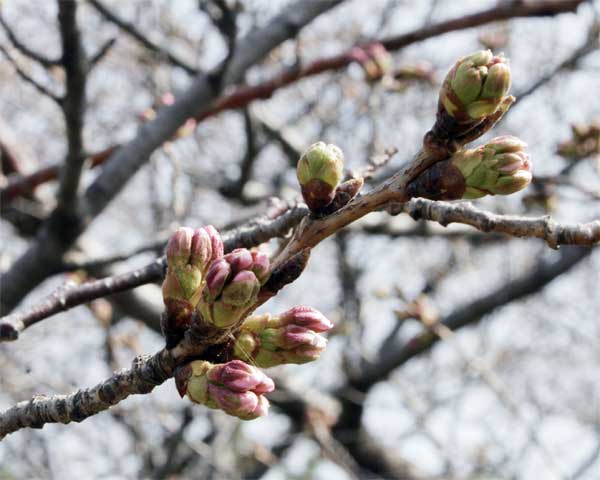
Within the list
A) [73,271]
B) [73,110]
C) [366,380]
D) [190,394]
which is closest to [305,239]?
[190,394]

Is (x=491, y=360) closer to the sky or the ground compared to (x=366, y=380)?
closer to the ground

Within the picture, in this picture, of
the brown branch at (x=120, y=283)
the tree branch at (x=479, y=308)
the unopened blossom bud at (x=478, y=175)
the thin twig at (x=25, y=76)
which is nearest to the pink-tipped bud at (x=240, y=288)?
the unopened blossom bud at (x=478, y=175)

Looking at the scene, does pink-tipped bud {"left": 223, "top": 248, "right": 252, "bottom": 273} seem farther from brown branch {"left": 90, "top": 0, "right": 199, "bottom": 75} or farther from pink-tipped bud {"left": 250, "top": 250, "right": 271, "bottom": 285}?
brown branch {"left": 90, "top": 0, "right": 199, "bottom": 75}

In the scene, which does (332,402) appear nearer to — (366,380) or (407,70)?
(366,380)

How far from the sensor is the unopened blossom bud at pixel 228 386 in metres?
1.05

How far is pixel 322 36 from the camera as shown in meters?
7.63

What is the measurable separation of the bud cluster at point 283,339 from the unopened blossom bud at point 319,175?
0.17m

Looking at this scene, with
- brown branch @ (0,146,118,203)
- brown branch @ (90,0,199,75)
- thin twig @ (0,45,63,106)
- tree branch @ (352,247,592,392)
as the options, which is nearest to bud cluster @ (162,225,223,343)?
thin twig @ (0,45,63,106)

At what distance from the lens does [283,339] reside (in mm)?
1149

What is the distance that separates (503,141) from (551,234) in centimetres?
14

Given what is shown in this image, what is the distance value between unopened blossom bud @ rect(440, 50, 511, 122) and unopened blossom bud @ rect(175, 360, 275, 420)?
0.44 meters

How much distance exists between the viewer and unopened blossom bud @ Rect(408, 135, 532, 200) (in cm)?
104

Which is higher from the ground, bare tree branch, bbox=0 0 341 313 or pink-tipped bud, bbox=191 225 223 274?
pink-tipped bud, bbox=191 225 223 274

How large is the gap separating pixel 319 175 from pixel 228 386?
315 millimetres
